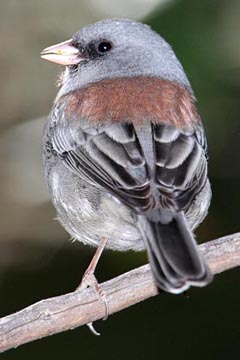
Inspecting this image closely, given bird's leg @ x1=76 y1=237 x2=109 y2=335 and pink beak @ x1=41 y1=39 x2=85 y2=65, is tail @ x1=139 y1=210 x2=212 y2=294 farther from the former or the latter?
pink beak @ x1=41 y1=39 x2=85 y2=65

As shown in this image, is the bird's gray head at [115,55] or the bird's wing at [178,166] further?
the bird's gray head at [115,55]

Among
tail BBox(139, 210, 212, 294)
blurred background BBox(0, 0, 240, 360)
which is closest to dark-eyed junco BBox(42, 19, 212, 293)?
tail BBox(139, 210, 212, 294)

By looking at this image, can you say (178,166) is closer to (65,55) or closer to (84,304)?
(84,304)

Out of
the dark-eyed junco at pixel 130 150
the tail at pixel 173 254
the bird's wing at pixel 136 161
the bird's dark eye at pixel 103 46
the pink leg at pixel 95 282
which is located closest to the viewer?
the tail at pixel 173 254

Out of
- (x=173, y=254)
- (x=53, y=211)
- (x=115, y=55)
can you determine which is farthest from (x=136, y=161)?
(x=53, y=211)

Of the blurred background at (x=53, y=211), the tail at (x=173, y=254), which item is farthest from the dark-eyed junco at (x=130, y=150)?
the blurred background at (x=53, y=211)

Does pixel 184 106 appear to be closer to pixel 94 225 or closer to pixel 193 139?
pixel 193 139

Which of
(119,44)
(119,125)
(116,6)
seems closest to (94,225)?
(119,125)

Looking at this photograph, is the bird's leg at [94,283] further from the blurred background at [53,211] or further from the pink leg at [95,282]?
the blurred background at [53,211]
